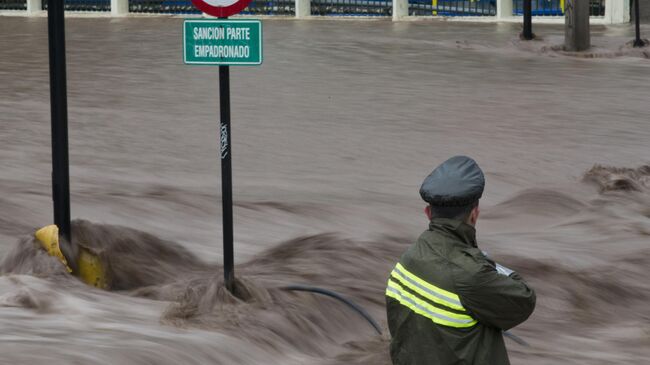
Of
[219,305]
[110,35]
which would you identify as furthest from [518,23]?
[219,305]

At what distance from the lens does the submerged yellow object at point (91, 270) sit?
27.8ft

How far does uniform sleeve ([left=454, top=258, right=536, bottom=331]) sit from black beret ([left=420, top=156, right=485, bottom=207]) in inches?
8.9

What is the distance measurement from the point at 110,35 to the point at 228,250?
22250 mm

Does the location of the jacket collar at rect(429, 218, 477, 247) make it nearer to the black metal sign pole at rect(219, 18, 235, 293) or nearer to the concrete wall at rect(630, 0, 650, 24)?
the black metal sign pole at rect(219, 18, 235, 293)

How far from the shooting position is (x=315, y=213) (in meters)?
11.8

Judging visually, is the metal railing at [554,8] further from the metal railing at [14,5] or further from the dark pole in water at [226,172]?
the dark pole in water at [226,172]

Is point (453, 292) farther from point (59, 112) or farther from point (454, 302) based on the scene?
point (59, 112)

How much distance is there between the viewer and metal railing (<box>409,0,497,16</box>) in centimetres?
3288

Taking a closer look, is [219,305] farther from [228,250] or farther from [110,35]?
[110,35]

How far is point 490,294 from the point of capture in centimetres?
459

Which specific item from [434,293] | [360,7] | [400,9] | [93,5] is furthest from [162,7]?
[434,293]

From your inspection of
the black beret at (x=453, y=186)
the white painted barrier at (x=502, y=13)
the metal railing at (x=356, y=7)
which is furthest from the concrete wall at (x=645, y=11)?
the black beret at (x=453, y=186)

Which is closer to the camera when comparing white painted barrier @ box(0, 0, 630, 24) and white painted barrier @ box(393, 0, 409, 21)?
white painted barrier @ box(0, 0, 630, 24)

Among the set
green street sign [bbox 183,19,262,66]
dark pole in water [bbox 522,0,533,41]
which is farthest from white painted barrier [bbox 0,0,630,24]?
green street sign [bbox 183,19,262,66]
